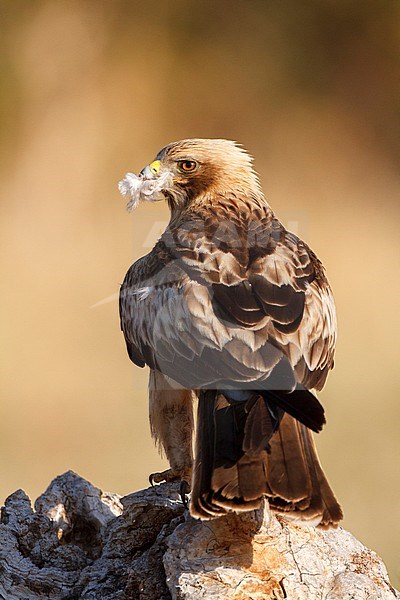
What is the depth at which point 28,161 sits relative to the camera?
12.4 metres

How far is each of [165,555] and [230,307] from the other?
978 mm

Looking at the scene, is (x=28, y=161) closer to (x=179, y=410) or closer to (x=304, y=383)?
(x=179, y=410)

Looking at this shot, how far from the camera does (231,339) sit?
4.15 meters

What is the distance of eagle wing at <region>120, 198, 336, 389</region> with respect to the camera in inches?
163

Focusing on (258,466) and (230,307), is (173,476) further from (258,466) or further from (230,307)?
(258,466)

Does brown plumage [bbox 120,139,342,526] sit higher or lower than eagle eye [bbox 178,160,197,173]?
lower

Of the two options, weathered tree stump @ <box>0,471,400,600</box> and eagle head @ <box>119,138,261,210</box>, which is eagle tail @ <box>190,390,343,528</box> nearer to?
weathered tree stump @ <box>0,471,400,600</box>

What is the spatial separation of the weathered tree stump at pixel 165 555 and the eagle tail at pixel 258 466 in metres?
0.26

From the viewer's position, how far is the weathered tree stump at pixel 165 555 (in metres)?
3.94

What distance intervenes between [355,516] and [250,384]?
4.66m

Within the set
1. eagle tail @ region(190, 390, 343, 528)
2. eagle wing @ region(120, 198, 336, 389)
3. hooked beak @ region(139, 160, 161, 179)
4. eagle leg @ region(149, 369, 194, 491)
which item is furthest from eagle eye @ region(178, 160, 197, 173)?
eagle tail @ region(190, 390, 343, 528)

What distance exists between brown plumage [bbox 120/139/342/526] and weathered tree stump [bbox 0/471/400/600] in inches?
10.5

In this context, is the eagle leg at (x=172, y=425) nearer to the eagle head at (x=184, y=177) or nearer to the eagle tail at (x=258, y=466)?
the eagle tail at (x=258, y=466)

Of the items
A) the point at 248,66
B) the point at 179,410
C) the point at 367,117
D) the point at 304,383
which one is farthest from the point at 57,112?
the point at 304,383
